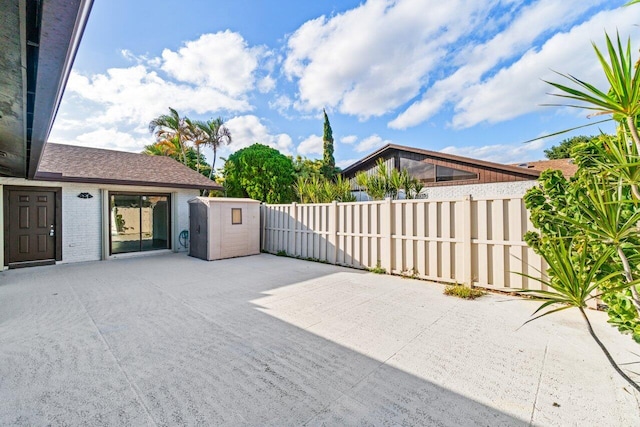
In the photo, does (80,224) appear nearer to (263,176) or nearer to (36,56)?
(263,176)

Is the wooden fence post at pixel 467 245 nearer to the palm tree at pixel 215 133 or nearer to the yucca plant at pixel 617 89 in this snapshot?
the yucca plant at pixel 617 89

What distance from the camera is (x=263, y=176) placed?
14.2 m

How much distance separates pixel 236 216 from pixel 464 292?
7.20 metres

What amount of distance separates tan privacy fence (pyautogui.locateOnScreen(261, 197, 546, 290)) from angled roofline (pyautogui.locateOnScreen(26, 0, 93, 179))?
17.1 feet

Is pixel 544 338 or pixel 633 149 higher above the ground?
pixel 633 149

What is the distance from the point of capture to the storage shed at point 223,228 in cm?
867

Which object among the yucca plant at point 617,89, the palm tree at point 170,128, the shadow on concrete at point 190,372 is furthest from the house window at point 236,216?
the palm tree at point 170,128

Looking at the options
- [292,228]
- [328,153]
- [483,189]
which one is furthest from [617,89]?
[328,153]

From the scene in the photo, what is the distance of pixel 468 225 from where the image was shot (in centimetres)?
527

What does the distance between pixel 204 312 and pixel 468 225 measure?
16.5 ft

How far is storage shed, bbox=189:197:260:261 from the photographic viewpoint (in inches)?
341

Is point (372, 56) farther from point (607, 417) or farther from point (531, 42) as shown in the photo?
point (607, 417)

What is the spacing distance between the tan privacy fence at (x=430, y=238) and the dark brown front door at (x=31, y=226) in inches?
291

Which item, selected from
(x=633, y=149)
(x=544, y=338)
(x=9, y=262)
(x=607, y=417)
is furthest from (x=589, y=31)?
(x=9, y=262)
